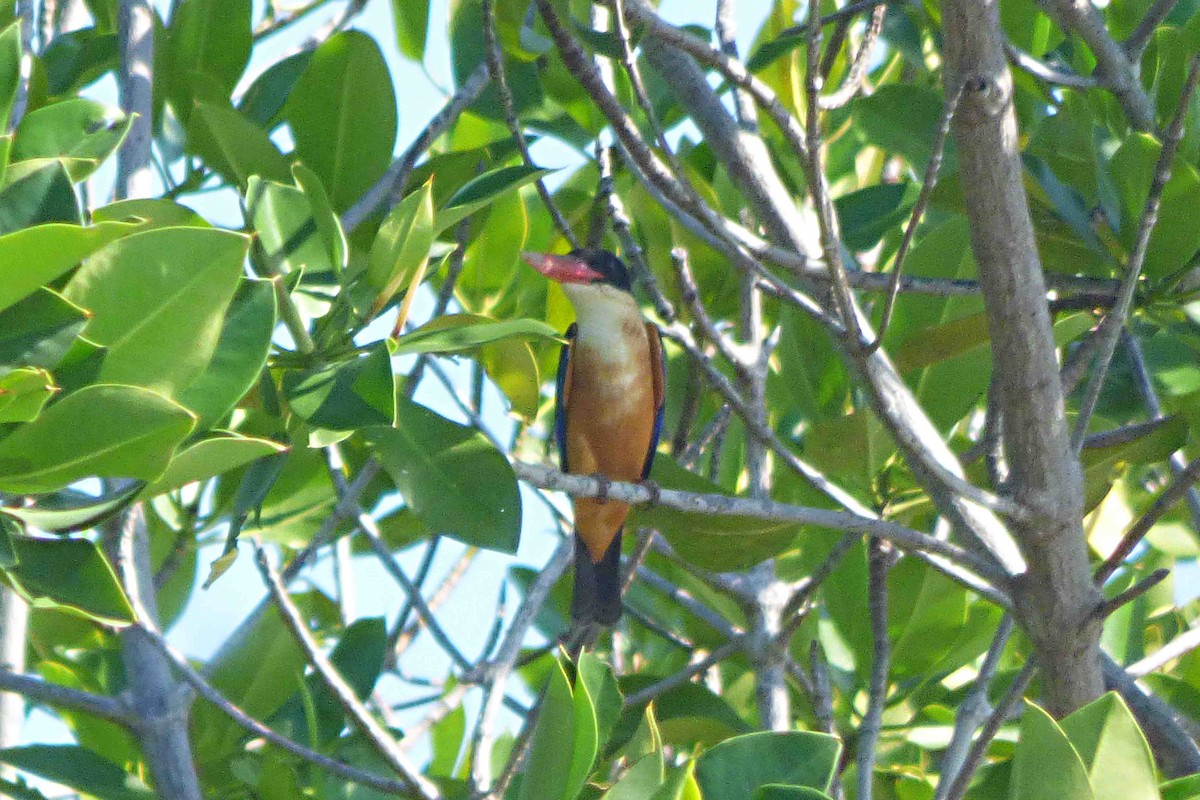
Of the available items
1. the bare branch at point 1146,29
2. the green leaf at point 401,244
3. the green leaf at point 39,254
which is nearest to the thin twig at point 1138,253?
the bare branch at point 1146,29

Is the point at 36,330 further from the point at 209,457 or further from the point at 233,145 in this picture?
the point at 233,145

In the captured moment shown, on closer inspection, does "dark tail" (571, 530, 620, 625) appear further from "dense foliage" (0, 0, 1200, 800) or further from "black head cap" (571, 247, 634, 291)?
"black head cap" (571, 247, 634, 291)

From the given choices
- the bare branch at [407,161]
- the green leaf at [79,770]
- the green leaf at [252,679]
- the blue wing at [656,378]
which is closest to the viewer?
the green leaf at [79,770]

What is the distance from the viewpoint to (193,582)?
4074mm

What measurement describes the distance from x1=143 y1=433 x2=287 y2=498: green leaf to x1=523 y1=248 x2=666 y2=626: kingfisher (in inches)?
94.5

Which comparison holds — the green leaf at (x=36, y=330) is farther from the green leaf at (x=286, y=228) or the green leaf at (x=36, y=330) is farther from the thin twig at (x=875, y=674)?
the thin twig at (x=875, y=674)

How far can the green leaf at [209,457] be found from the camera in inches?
81.7

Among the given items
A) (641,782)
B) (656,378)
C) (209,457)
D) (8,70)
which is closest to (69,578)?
(209,457)

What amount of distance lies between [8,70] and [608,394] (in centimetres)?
270

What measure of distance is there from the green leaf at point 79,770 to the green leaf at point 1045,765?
1826 millimetres

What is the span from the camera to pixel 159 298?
2006 mm

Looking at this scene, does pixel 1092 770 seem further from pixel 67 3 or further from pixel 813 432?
pixel 67 3

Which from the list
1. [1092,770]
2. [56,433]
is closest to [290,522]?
[56,433]

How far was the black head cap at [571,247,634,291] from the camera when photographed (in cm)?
420
